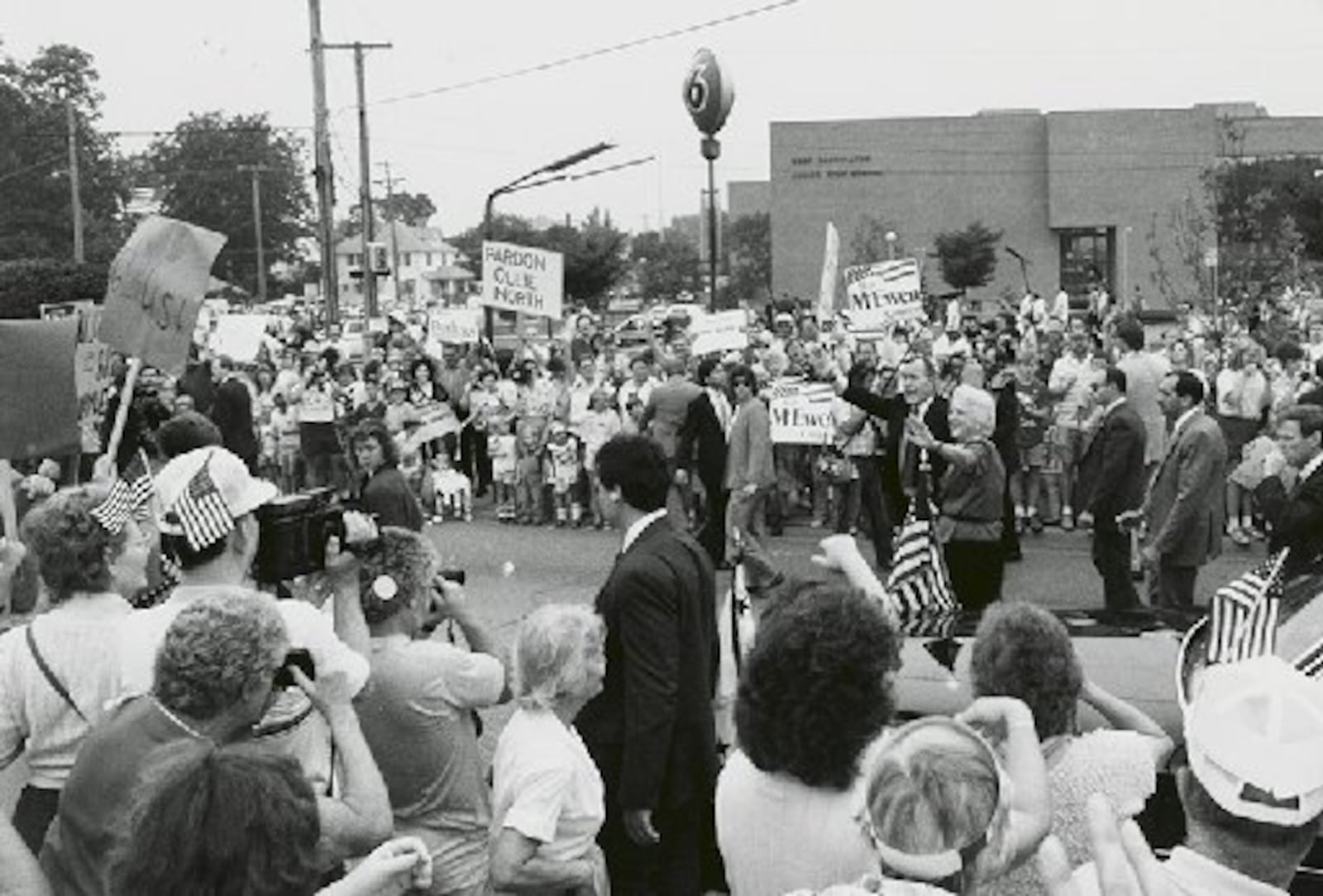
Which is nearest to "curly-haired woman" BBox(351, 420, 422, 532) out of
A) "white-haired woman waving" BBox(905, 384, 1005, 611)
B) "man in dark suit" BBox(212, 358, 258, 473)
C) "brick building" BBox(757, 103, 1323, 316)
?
"white-haired woman waving" BBox(905, 384, 1005, 611)

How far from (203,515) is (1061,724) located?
2196mm

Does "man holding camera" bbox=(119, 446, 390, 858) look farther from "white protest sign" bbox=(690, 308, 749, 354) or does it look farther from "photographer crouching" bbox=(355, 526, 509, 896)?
"white protest sign" bbox=(690, 308, 749, 354)

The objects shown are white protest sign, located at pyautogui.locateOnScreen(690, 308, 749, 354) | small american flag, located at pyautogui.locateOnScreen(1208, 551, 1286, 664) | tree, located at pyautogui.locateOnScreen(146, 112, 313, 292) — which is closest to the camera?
small american flag, located at pyautogui.locateOnScreen(1208, 551, 1286, 664)

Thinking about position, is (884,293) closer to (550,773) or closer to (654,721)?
(654,721)

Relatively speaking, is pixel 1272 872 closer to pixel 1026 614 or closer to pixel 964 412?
pixel 1026 614

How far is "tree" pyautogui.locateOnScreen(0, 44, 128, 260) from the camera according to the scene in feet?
278

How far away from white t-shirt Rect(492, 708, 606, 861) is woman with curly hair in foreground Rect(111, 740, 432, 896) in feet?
5.49

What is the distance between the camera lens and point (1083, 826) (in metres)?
4.15

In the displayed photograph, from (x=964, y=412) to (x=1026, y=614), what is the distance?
5145mm

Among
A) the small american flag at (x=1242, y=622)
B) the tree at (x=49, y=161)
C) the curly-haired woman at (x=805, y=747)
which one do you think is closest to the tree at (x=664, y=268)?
the tree at (x=49, y=161)

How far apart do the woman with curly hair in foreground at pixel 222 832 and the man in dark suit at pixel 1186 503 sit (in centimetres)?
837

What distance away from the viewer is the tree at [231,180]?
103 m

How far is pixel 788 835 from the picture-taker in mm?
3861

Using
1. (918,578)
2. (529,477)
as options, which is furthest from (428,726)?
(529,477)
